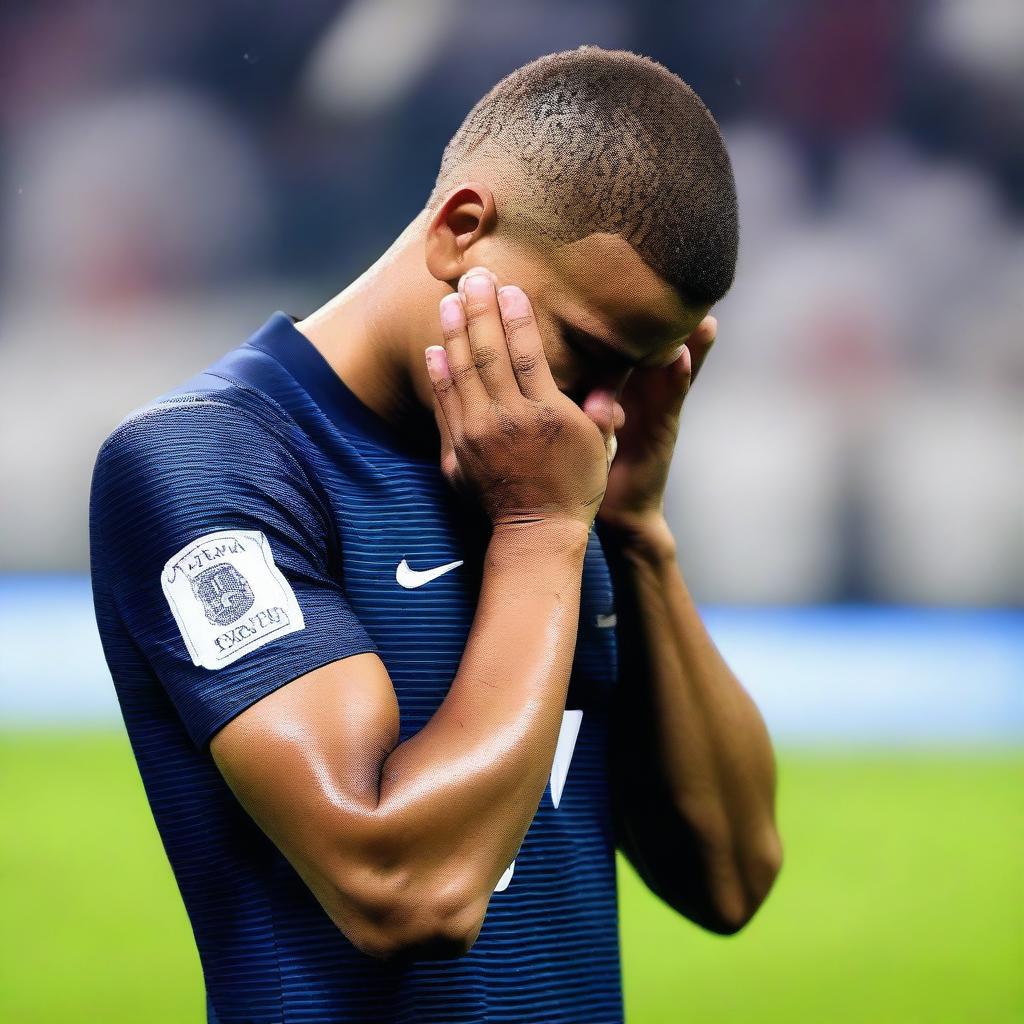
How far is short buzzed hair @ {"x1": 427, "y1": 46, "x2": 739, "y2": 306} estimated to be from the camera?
122cm

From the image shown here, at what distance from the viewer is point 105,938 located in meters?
4.36

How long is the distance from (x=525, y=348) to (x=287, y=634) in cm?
34

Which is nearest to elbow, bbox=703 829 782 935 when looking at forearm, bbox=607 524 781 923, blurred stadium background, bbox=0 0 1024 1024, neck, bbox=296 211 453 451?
forearm, bbox=607 524 781 923

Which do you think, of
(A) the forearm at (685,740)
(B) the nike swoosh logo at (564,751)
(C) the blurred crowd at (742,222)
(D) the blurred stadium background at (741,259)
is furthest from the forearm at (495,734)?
(C) the blurred crowd at (742,222)

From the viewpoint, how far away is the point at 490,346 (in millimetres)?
1220

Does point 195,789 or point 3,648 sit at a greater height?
point 195,789

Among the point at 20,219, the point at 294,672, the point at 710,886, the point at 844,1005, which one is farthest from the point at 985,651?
the point at 294,672

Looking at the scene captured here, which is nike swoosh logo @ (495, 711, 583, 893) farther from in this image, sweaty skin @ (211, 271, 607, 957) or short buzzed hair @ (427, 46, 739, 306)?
short buzzed hair @ (427, 46, 739, 306)

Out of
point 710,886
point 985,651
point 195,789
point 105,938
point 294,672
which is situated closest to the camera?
point 294,672

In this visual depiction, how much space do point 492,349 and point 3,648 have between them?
8.52m

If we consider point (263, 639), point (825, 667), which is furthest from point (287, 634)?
point (825, 667)

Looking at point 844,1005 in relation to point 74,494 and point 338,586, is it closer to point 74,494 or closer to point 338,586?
point 338,586

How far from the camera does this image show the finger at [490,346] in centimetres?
122

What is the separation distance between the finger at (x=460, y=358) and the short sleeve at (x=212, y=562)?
168 mm
